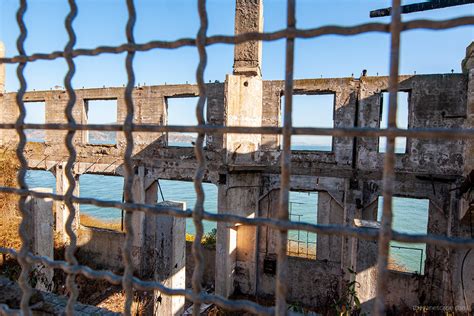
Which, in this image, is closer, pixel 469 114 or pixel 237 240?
pixel 469 114

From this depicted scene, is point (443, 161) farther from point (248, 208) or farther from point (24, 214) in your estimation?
point (24, 214)

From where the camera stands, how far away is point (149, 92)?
11.5 meters

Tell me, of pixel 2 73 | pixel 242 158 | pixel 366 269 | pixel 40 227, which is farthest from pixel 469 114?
pixel 2 73

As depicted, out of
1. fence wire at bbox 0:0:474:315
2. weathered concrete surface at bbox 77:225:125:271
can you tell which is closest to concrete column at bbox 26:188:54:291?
weathered concrete surface at bbox 77:225:125:271

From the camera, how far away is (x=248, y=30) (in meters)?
8.79

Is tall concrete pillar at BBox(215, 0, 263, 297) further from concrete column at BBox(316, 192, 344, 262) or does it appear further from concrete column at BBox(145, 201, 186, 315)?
concrete column at BBox(145, 201, 186, 315)

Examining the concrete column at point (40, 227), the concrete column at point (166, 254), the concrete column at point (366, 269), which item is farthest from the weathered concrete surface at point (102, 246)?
the concrete column at point (366, 269)

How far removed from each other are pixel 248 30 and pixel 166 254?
620cm

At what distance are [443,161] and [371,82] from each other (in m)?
2.88

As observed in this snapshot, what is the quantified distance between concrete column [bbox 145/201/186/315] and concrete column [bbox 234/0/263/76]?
194 inches

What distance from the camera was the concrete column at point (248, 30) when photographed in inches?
344

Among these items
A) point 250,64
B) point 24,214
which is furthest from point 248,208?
point 24,214

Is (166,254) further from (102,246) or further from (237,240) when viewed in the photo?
(102,246)

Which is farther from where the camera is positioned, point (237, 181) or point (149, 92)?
point (149, 92)
